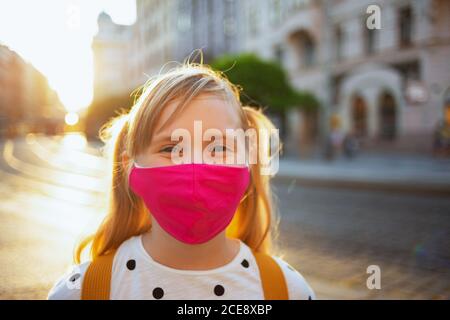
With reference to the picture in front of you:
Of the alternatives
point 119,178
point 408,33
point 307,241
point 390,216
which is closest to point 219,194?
point 119,178

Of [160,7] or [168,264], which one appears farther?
[160,7]

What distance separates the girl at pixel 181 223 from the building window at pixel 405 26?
21819 millimetres

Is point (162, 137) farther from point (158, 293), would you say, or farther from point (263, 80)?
point (263, 80)

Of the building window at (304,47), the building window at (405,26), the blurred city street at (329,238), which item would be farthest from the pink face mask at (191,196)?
the building window at (304,47)

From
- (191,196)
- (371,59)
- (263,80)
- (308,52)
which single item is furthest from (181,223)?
(308,52)

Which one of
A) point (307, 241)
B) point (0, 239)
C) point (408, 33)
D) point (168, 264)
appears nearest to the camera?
point (168, 264)

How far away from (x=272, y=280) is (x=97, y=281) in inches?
18.9

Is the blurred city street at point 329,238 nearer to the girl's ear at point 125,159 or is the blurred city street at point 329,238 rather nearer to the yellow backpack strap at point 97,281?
the girl's ear at point 125,159

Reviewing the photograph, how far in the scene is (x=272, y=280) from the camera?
4.37ft
